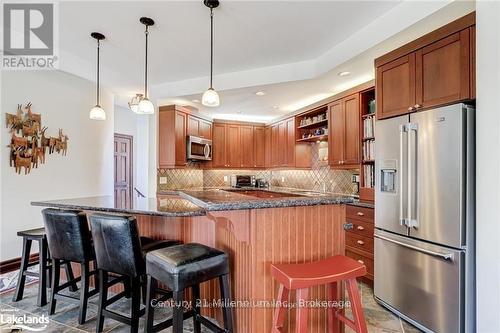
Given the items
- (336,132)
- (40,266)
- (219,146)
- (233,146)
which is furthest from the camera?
(233,146)

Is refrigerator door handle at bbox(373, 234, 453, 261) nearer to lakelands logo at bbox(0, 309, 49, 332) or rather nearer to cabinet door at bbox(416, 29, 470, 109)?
cabinet door at bbox(416, 29, 470, 109)

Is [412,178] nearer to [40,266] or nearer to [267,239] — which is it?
[267,239]

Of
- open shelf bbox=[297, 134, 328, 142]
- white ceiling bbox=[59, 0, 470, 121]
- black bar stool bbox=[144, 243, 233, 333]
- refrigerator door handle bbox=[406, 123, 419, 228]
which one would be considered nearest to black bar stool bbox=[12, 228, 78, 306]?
black bar stool bbox=[144, 243, 233, 333]

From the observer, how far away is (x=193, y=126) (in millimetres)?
5078

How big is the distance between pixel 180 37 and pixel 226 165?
323cm

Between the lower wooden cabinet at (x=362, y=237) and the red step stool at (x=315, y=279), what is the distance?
4.72 ft

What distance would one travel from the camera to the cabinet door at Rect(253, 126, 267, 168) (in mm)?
6137

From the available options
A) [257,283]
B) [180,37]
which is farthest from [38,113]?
[257,283]

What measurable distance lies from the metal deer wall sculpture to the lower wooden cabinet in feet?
13.2

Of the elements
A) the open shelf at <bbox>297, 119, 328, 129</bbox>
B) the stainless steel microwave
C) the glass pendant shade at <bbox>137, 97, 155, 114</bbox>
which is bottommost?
the stainless steel microwave

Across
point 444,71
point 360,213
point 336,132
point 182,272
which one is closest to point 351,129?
point 336,132

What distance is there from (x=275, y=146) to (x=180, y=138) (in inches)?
84.1

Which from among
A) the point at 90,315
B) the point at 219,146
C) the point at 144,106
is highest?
the point at 144,106

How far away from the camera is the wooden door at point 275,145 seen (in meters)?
5.78
